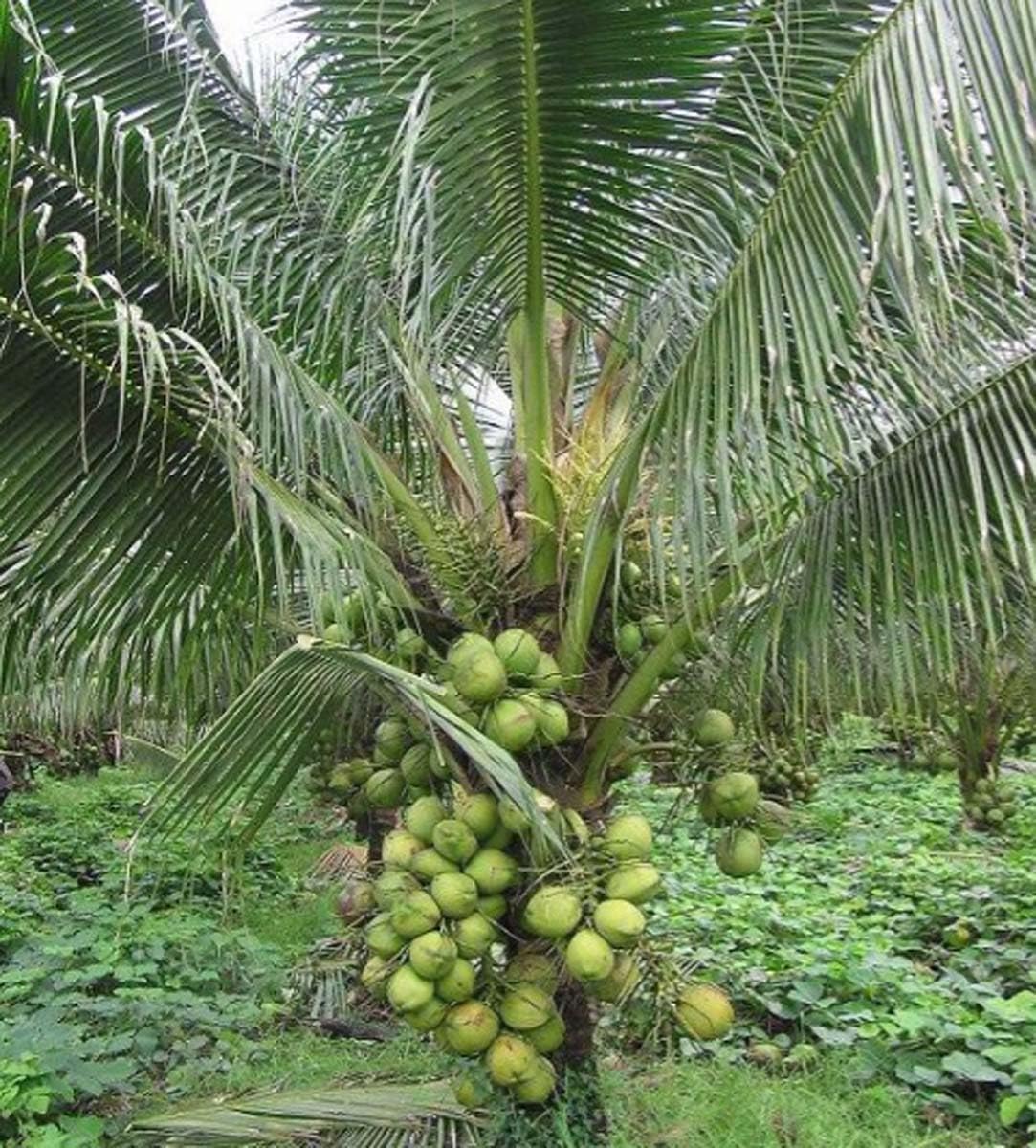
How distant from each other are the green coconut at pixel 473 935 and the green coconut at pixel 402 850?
17 cm

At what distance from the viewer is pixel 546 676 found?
251cm

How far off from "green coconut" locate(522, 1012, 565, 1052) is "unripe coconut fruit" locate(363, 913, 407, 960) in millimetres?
380

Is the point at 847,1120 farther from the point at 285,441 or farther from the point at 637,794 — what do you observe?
the point at 637,794

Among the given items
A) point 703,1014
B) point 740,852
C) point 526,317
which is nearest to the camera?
point 703,1014

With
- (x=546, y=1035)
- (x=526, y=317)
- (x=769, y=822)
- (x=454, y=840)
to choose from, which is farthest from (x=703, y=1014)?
(x=526, y=317)

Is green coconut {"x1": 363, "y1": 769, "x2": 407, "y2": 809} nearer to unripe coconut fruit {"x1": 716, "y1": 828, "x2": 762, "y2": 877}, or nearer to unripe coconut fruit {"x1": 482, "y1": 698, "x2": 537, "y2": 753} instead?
unripe coconut fruit {"x1": 482, "y1": 698, "x2": 537, "y2": 753}

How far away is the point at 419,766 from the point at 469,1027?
0.57 metres

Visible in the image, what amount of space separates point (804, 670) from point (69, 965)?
412 cm

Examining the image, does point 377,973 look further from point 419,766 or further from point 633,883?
point 633,883

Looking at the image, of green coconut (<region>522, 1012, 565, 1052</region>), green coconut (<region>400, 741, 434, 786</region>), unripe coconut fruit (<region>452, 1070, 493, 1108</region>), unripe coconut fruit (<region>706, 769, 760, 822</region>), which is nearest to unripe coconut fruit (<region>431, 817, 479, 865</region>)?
Result: green coconut (<region>400, 741, 434, 786</region>)

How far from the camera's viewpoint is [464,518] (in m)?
2.85

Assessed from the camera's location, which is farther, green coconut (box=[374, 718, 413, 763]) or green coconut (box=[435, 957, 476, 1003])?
green coconut (box=[374, 718, 413, 763])

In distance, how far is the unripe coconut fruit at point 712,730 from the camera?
2.63 metres

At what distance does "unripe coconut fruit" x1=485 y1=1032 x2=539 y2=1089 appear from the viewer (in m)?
2.46
